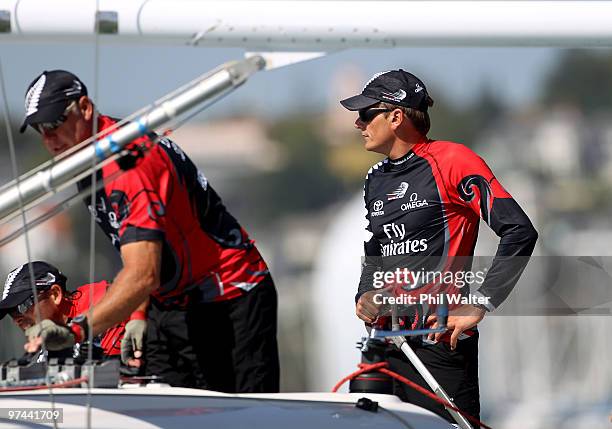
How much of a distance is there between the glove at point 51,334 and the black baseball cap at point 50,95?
1.87 feet

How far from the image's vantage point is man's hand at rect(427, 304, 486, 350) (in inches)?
129

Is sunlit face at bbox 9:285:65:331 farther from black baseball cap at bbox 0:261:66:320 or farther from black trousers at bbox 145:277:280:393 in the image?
black trousers at bbox 145:277:280:393

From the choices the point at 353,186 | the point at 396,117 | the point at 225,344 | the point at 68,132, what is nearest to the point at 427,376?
the point at 225,344

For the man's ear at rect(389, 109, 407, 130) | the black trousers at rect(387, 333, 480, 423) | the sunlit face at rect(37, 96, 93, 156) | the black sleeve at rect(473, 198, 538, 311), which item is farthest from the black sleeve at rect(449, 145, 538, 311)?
the sunlit face at rect(37, 96, 93, 156)

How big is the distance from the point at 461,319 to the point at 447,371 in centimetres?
17

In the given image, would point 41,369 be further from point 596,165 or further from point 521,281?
point 596,165

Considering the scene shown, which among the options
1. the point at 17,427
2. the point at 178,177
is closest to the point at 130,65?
the point at 178,177

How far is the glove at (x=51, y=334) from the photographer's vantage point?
2.73 m

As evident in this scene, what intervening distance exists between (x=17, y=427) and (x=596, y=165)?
31.1ft

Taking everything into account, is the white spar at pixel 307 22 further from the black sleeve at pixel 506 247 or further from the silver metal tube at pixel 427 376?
the silver metal tube at pixel 427 376

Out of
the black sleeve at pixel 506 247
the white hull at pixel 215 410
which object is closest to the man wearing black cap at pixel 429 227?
the black sleeve at pixel 506 247

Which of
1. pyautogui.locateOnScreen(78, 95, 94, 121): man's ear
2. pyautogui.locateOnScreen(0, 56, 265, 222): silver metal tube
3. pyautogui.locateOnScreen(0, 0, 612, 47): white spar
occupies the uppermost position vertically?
pyautogui.locateOnScreen(0, 0, 612, 47): white spar

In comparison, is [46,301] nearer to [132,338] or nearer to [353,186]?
[132,338]

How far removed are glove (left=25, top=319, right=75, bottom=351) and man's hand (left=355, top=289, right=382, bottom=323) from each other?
898 millimetres
